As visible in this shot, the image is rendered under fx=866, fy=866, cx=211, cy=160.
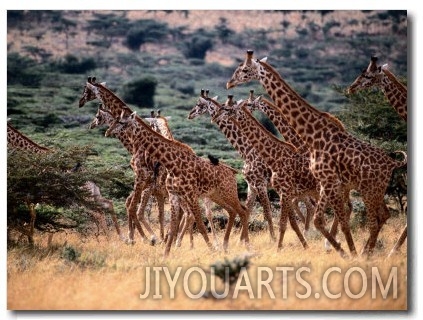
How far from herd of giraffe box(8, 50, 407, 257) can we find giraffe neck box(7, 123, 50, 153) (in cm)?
5

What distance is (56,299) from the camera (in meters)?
11.8

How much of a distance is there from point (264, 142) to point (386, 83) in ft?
6.95

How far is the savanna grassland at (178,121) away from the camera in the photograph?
1197 centimetres

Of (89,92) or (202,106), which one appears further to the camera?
(89,92)

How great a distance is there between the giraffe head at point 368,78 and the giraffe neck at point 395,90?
91 millimetres

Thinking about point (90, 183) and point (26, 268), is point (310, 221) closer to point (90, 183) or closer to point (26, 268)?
point (90, 183)

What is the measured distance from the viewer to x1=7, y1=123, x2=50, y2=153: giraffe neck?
15.2 metres

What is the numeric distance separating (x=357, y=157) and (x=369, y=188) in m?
0.48

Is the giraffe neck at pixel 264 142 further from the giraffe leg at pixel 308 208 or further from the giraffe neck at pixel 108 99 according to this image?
the giraffe neck at pixel 108 99

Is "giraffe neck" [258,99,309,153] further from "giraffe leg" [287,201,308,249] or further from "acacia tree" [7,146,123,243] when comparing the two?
"acacia tree" [7,146,123,243]

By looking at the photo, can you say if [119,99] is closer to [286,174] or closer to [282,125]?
[282,125]

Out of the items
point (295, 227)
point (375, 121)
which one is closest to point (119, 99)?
point (295, 227)

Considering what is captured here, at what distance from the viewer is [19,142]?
15.3 meters
